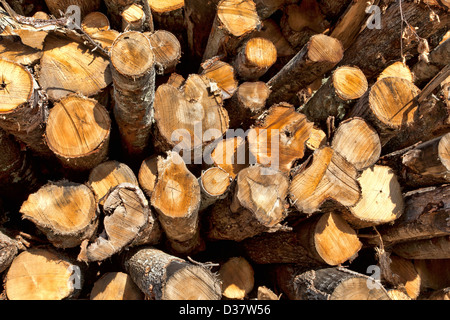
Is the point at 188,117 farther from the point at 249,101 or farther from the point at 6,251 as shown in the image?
the point at 6,251

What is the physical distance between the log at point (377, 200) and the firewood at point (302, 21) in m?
1.54

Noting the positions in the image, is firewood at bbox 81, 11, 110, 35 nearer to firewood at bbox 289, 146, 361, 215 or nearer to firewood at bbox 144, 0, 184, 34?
firewood at bbox 144, 0, 184, 34

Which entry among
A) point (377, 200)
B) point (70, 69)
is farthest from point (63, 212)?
point (377, 200)

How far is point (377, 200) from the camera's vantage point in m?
2.64

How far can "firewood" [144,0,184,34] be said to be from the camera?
9.79 feet

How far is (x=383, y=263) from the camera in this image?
8.67 feet

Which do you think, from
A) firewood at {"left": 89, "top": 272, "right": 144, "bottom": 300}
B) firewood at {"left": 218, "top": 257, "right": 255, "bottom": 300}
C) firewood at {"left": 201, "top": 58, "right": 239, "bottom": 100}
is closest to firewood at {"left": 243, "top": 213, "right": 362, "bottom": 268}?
firewood at {"left": 218, "top": 257, "right": 255, "bottom": 300}

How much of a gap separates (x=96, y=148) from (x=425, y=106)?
2509 millimetres

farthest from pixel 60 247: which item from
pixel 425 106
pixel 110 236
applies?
pixel 425 106

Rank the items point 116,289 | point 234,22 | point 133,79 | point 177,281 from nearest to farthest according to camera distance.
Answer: point 177,281, point 133,79, point 116,289, point 234,22

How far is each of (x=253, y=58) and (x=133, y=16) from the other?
1.03m

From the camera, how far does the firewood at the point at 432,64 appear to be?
311 centimetres

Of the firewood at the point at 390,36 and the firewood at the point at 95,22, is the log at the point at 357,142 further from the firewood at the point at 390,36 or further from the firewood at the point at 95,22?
the firewood at the point at 95,22

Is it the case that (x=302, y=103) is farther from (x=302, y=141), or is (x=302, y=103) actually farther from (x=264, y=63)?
(x=302, y=141)
